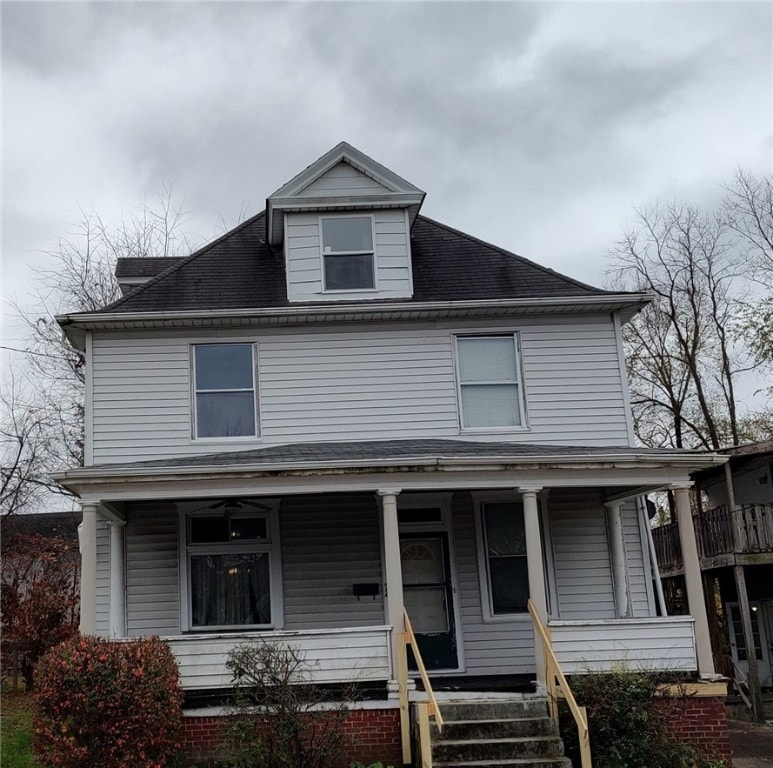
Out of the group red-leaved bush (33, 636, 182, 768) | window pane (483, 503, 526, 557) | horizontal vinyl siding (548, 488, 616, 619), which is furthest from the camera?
window pane (483, 503, 526, 557)

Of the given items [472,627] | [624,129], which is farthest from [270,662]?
[624,129]

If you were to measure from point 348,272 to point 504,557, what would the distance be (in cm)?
509

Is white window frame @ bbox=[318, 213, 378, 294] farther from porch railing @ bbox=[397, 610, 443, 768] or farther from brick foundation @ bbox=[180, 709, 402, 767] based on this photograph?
brick foundation @ bbox=[180, 709, 402, 767]

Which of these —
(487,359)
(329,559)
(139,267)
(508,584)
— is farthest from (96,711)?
(139,267)

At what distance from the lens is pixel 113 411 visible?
45.4ft

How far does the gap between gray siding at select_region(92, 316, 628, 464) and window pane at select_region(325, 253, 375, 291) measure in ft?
2.74

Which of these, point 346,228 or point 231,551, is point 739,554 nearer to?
point 346,228

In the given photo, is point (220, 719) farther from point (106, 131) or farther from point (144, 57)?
point (106, 131)

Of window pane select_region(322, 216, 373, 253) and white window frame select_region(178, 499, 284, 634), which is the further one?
window pane select_region(322, 216, 373, 253)

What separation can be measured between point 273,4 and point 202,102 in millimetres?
4735

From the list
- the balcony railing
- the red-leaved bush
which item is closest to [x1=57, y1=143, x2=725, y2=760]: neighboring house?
the red-leaved bush

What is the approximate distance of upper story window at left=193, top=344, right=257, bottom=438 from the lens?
13992mm

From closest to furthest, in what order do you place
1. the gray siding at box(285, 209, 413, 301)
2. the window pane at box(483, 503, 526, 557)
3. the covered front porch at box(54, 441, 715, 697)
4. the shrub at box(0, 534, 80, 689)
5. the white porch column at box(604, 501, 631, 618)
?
the covered front porch at box(54, 441, 715, 697) → the white porch column at box(604, 501, 631, 618) → the window pane at box(483, 503, 526, 557) → the gray siding at box(285, 209, 413, 301) → the shrub at box(0, 534, 80, 689)

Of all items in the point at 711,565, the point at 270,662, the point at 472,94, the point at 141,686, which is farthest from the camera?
the point at 711,565
